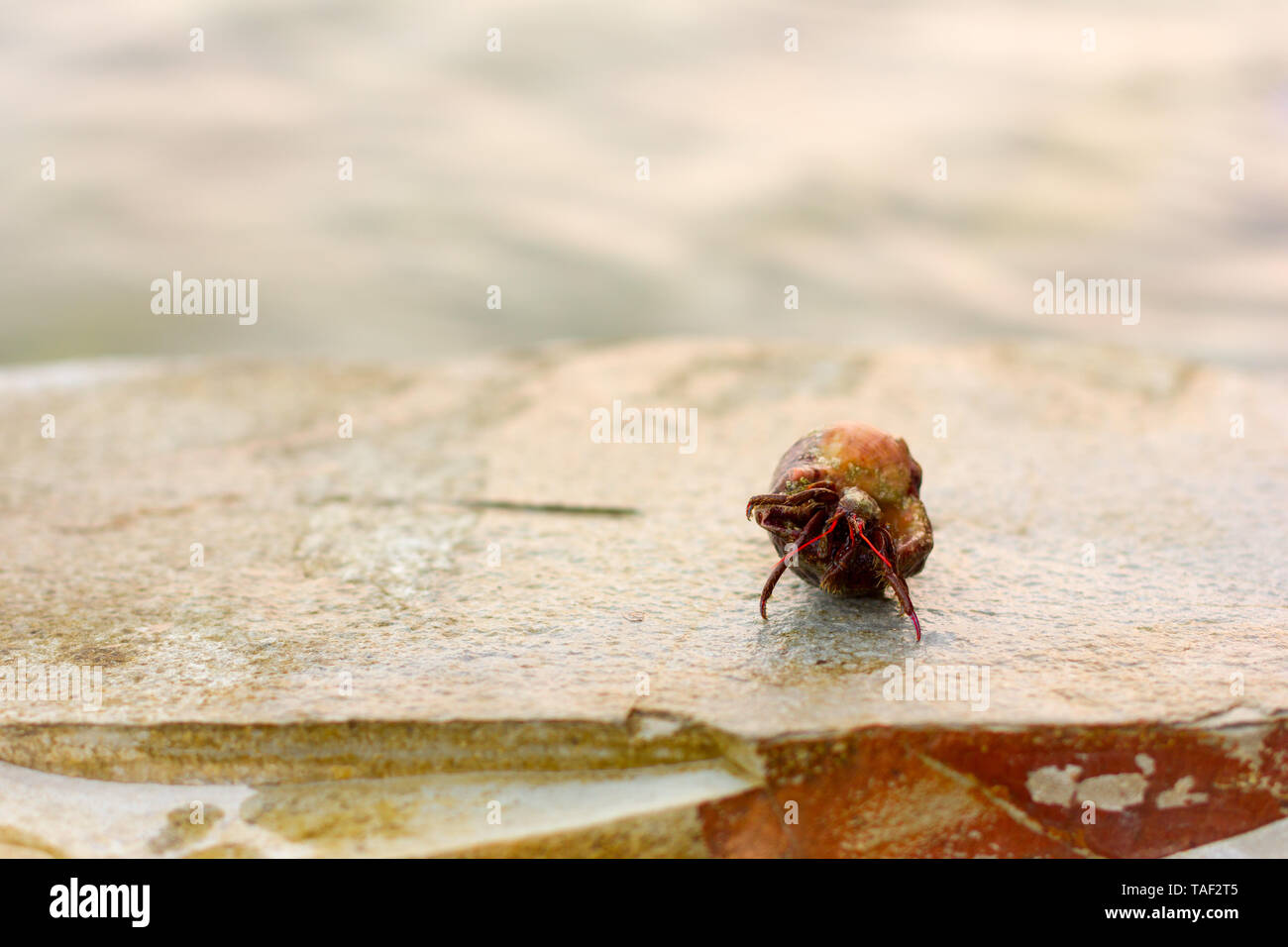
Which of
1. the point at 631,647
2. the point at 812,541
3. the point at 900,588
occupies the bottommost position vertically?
the point at 631,647

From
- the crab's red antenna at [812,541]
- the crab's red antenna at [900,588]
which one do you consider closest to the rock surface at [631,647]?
the crab's red antenna at [900,588]

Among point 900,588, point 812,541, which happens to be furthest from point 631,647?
point 900,588

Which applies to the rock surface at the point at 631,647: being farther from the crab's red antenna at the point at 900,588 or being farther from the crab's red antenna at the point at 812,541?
the crab's red antenna at the point at 812,541

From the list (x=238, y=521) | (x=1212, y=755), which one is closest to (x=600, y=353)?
(x=238, y=521)

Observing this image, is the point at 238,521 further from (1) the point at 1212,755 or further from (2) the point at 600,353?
(1) the point at 1212,755

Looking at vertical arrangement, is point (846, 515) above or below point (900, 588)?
above

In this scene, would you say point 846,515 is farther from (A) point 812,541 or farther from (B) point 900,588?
(B) point 900,588

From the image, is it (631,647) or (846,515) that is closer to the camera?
(846,515)
